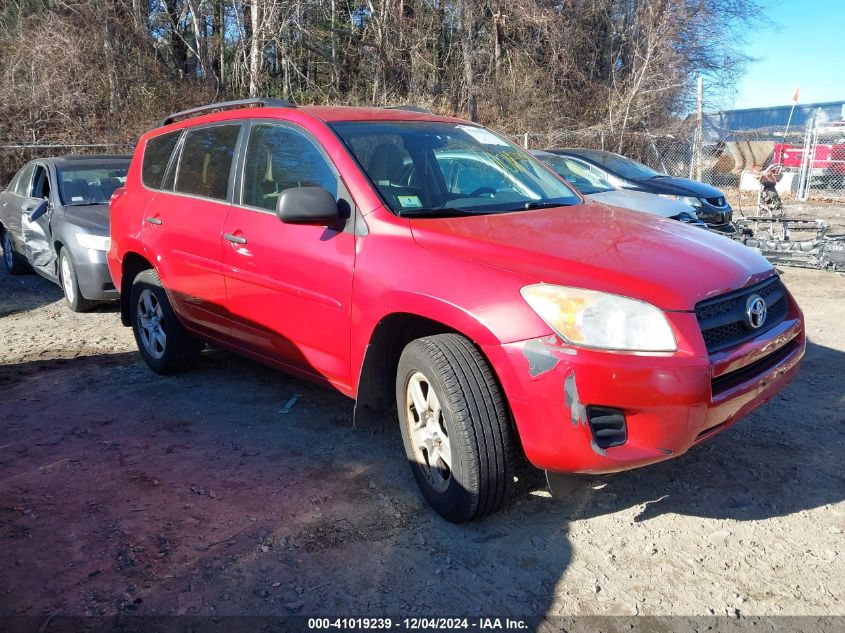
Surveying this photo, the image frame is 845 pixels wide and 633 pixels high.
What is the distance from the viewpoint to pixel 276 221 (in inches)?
146

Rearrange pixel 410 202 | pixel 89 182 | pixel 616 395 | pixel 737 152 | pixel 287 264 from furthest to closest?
pixel 737 152 → pixel 89 182 → pixel 287 264 → pixel 410 202 → pixel 616 395

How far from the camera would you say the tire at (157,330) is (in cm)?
488

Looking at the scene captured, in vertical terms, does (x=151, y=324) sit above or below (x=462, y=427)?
below

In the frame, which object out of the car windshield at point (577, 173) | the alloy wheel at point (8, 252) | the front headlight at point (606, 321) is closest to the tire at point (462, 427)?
the front headlight at point (606, 321)

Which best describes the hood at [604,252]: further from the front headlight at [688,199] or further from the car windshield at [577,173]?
the front headlight at [688,199]

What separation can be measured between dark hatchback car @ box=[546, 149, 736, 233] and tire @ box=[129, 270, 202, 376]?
6516 millimetres

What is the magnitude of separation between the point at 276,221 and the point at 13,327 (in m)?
4.29

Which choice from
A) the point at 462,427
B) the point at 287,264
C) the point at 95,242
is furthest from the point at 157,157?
the point at 462,427

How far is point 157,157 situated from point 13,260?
506 centimetres

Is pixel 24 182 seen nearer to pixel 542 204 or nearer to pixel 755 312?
pixel 542 204

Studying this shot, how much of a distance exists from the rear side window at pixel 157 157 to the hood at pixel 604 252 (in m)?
2.59

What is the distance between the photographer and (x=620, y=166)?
1008 cm

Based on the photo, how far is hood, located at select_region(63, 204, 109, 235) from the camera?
6.57m

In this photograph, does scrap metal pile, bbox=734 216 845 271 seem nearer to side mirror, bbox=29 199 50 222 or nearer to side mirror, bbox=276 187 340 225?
side mirror, bbox=276 187 340 225
